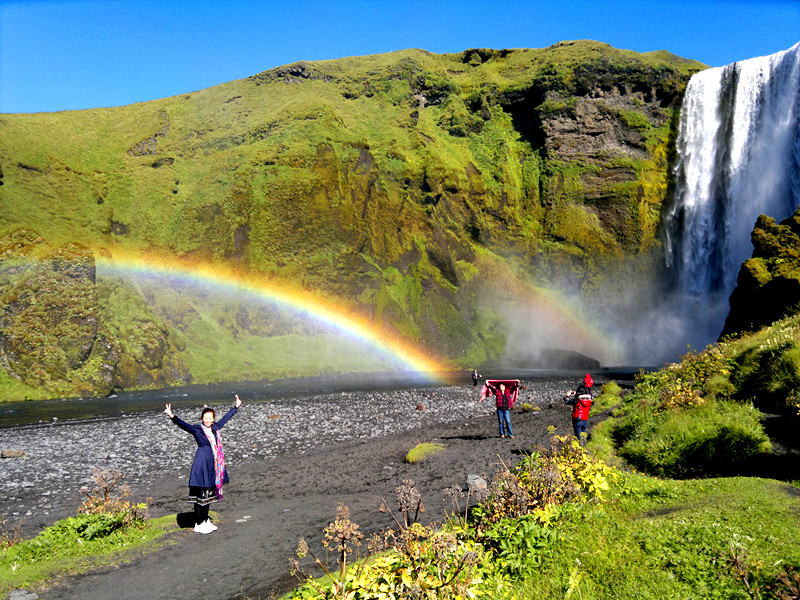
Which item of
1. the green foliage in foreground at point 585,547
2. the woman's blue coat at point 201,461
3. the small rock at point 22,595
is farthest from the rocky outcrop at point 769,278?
the small rock at point 22,595

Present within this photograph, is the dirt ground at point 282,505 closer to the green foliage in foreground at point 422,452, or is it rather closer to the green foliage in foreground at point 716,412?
the green foliage in foreground at point 422,452

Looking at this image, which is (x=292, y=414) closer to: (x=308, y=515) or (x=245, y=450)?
(x=245, y=450)

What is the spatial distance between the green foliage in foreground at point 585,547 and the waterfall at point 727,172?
75.3 metres

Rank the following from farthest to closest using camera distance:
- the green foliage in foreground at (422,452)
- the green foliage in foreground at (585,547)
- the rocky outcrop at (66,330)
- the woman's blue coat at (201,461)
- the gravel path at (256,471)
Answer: the rocky outcrop at (66,330) → the green foliage in foreground at (422,452) → the woman's blue coat at (201,461) → the gravel path at (256,471) → the green foliage in foreground at (585,547)

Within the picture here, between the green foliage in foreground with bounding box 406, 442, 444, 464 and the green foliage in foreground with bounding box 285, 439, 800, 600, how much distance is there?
34.9 feet

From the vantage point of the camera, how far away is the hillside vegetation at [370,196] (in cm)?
7106

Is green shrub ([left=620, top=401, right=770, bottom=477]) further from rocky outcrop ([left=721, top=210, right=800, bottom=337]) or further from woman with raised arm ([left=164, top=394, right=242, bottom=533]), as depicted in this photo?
rocky outcrop ([left=721, top=210, right=800, bottom=337])

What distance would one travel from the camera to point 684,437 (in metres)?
11.7

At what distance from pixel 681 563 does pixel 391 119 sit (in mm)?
123094

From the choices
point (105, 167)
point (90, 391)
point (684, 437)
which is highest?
point (105, 167)

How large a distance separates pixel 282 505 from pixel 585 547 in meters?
9.84

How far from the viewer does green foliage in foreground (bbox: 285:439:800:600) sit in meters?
4.74

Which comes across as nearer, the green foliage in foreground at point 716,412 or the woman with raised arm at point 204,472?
the woman with raised arm at point 204,472

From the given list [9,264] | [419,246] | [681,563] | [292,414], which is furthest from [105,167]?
[681,563]
